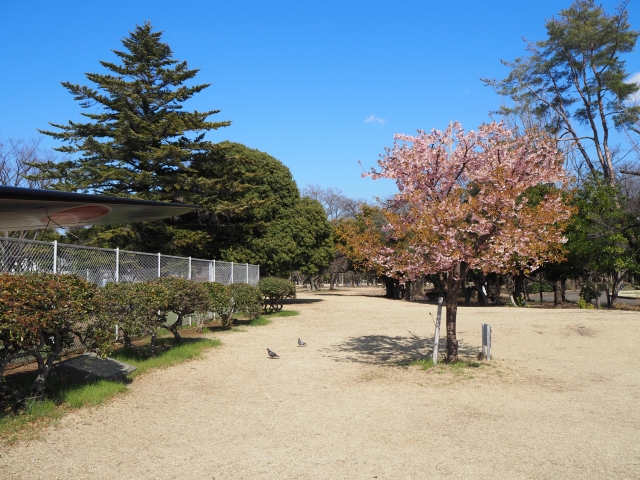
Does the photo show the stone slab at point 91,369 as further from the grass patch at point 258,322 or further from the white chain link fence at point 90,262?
the grass patch at point 258,322

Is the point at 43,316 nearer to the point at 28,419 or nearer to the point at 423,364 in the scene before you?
the point at 28,419

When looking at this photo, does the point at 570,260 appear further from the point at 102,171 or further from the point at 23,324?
the point at 23,324

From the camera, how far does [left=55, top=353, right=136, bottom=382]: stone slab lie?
7.43m

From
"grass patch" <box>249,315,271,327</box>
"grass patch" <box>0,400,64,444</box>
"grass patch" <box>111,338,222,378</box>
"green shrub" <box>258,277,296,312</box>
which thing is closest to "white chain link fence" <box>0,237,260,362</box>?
"grass patch" <box>111,338,222,378</box>

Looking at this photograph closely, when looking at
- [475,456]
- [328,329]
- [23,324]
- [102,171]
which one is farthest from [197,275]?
[475,456]

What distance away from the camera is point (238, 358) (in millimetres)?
10859

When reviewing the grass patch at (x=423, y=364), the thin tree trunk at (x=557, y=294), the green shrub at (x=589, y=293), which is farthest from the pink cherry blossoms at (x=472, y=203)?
the thin tree trunk at (x=557, y=294)

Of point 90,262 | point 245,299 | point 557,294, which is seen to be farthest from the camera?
point 557,294

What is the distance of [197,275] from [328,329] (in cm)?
464

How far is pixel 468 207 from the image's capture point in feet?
29.5

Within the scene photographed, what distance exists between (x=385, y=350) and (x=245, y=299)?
552 cm

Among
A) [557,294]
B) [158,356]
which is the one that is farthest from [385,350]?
[557,294]

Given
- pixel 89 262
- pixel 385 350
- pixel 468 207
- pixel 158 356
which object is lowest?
pixel 385 350

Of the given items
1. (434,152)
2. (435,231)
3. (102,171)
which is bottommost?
(435,231)
